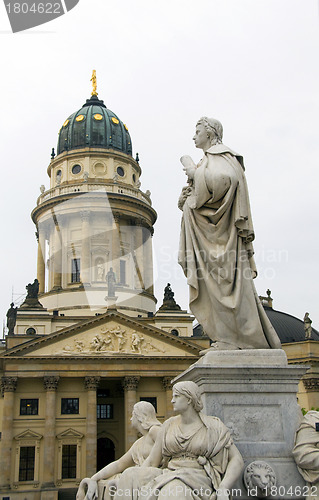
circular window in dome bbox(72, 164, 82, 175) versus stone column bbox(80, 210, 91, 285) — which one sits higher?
circular window in dome bbox(72, 164, 82, 175)

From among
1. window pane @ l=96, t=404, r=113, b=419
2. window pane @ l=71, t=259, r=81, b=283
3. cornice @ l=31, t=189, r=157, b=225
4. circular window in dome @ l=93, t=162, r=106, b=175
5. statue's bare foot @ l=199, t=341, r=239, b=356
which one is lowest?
statue's bare foot @ l=199, t=341, r=239, b=356

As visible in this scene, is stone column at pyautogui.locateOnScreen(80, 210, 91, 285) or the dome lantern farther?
the dome lantern

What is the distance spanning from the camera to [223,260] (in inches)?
209

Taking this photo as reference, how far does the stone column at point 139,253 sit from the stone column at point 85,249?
5319mm

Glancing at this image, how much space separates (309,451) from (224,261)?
170cm

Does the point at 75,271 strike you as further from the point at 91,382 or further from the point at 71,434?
the point at 71,434

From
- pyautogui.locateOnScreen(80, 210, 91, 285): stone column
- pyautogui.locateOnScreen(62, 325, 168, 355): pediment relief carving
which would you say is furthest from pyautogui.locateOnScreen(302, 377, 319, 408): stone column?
pyautogui.locateOnScreen(80, 210, 91, 285): stone column

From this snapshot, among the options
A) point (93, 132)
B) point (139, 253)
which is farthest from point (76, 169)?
point (139, 253)

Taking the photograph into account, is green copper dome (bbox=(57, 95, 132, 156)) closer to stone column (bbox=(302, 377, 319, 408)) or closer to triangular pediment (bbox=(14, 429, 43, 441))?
triangular pediment (bbox=(14, 429, 43, 441))

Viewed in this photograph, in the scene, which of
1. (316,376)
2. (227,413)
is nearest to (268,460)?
(227,413)

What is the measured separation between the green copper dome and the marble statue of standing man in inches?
2521

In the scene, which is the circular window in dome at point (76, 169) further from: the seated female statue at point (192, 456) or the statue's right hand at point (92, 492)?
the seated female statue at point (192, 456)

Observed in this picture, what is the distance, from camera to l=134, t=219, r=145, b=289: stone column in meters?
64.4

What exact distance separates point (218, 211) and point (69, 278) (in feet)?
190
